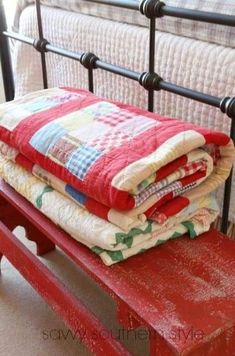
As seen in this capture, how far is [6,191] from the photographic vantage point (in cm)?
101

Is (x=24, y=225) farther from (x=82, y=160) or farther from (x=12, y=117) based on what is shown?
(x=82, y=160)

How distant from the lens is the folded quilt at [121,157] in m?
0.72

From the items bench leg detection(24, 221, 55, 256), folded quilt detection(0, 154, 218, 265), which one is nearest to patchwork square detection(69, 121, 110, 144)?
folded quilt detection(0, 154, 218, 265)

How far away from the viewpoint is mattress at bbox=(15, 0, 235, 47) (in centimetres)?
89

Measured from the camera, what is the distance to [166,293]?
0.69 m

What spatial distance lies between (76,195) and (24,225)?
56cm

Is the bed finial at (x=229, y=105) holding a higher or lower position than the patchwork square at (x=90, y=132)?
higher

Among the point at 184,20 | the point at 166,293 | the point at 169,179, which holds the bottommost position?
the point at 166,293

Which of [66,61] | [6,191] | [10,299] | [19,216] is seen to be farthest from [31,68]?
[10,299]

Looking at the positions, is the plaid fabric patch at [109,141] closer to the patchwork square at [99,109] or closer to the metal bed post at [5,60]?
the patchwork square at [99,109]

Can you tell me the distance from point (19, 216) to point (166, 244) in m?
0.58

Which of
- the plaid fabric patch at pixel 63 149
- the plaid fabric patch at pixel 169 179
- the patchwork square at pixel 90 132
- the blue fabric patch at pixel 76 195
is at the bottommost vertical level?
the blue fabric patch at pixel 76 195

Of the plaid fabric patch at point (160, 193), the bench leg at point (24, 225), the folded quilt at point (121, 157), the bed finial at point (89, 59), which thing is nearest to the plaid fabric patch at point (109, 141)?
the folded quilt at point (121, 157)

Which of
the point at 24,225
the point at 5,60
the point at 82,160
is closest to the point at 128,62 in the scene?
the point at 82,160
